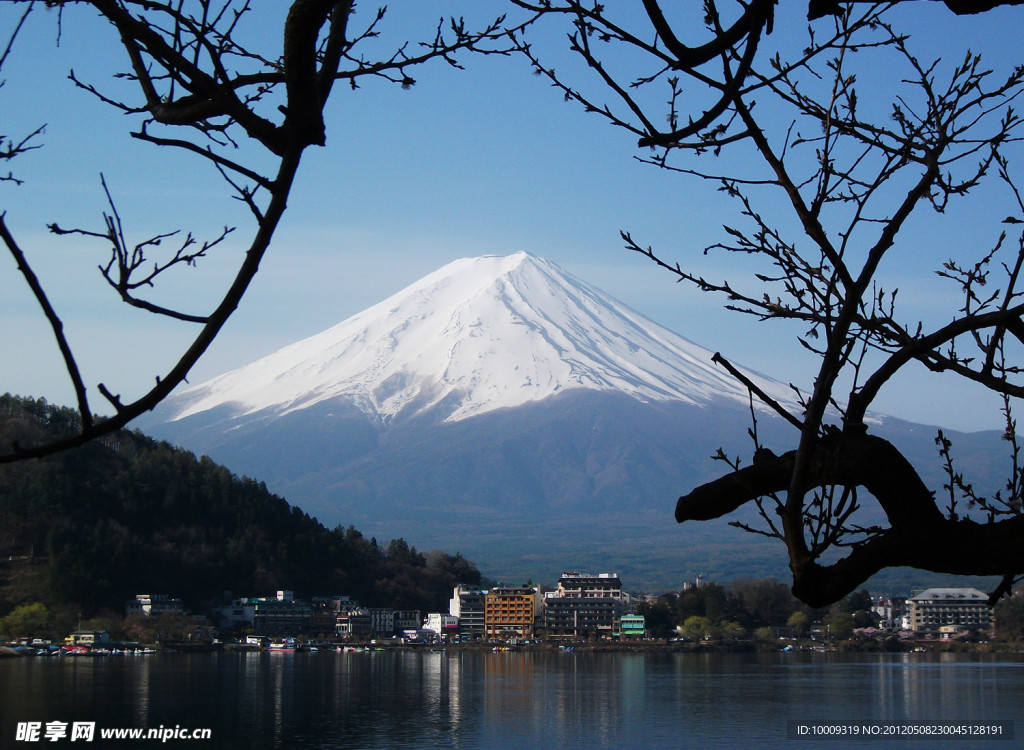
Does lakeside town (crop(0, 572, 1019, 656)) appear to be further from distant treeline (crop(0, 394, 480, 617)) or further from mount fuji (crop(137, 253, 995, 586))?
mount fuji (crop(137, 253, 995, 586))

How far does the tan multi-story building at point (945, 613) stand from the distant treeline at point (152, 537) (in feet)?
110

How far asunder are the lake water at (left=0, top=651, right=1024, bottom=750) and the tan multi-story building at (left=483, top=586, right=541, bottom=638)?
2433 centimetres

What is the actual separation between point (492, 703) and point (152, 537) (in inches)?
1553

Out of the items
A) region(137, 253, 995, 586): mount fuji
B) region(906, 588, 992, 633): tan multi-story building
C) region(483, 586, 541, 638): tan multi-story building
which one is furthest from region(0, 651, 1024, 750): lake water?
region(137, 253, 995, 586): mount fuji

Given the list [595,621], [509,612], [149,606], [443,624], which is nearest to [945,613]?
[595,621]

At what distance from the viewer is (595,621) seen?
251 ft

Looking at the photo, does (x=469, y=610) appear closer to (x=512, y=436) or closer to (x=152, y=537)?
(x=152, y=537)

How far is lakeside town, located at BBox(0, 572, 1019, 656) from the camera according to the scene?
2566 inches

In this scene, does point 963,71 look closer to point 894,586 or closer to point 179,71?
point 179,71

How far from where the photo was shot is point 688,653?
224ft

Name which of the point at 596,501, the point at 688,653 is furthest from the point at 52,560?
the point at 596,501

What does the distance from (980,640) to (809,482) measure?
83.0m

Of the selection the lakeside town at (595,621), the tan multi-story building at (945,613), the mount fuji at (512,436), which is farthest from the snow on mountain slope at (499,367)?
the lakeside town at (595,621)

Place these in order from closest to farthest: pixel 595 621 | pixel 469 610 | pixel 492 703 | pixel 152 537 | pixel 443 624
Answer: pixel 492 703, pixel 152 537, pixel 443 624, pixel 469 610, pixel 595 621
